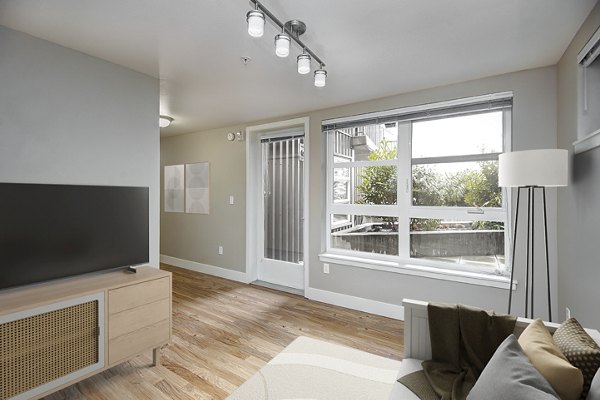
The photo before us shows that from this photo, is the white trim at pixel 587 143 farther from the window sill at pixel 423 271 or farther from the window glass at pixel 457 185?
the window sill at pixel 423 271

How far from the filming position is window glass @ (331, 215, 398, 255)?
3299 millimetres

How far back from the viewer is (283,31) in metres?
1.73

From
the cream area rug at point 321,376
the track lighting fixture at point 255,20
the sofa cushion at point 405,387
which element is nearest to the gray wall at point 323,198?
the cream area rug at point 321,376

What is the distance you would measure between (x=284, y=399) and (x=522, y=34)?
9.30 ft

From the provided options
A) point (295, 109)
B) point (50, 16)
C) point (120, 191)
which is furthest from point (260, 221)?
point (50, 16)

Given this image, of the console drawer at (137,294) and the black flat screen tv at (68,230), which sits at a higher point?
the black flat screen tv at (68,230)

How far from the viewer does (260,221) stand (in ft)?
14.5

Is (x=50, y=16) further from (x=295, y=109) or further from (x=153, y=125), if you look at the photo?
(x=295, y=109)

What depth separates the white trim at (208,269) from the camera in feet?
14.4

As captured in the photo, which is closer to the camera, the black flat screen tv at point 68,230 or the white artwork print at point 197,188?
the black flat screen tv at point 68,230

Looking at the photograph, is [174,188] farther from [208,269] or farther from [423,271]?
Answer: [423,271]

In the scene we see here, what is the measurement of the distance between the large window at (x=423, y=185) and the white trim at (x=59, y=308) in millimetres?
2468

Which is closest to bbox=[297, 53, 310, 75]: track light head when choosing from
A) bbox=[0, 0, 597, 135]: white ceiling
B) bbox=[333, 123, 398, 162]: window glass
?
bbox=[0, 0, 597, 135]: white ceiling

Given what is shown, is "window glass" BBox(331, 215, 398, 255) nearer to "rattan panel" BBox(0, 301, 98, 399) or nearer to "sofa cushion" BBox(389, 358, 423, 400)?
"sofa cushion" BBox(389, 358, 423, 400)
